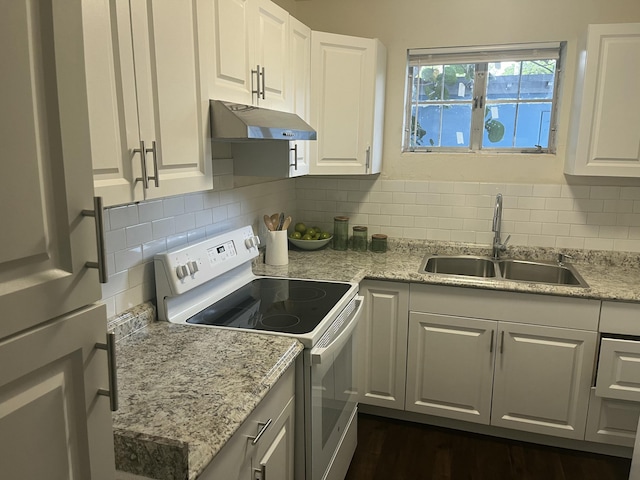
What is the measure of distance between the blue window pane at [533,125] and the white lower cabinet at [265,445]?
2.14m

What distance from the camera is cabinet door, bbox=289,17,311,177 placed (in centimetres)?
236

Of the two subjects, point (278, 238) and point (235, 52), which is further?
point (278, 238)

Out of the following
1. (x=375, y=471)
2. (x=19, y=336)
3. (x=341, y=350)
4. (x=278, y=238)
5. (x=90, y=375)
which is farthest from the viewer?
(x=278, y=238)

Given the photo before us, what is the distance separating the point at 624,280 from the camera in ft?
8.10

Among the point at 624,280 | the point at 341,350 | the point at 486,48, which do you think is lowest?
the point at 341,350

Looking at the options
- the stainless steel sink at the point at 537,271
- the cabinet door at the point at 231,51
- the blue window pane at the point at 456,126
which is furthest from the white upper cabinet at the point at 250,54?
the stainless steel sink at the point at 537,271

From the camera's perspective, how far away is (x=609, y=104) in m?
2.42

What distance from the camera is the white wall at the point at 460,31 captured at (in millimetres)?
2670

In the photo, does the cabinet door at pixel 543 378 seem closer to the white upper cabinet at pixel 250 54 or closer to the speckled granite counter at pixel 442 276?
the speckled granite counter at pixel 442 276

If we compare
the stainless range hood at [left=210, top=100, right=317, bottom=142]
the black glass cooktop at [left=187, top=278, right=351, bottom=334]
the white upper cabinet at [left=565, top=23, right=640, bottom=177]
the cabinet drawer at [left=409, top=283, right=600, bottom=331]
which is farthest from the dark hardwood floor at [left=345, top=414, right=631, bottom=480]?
the stainless range hood at [left=210, top=100, right=317, bottom=142]

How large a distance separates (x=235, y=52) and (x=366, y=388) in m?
1.91

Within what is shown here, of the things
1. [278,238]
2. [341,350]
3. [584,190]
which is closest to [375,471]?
[341,350]

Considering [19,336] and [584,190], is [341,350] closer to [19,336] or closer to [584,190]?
[19,336]

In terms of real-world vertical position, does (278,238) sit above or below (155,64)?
below
